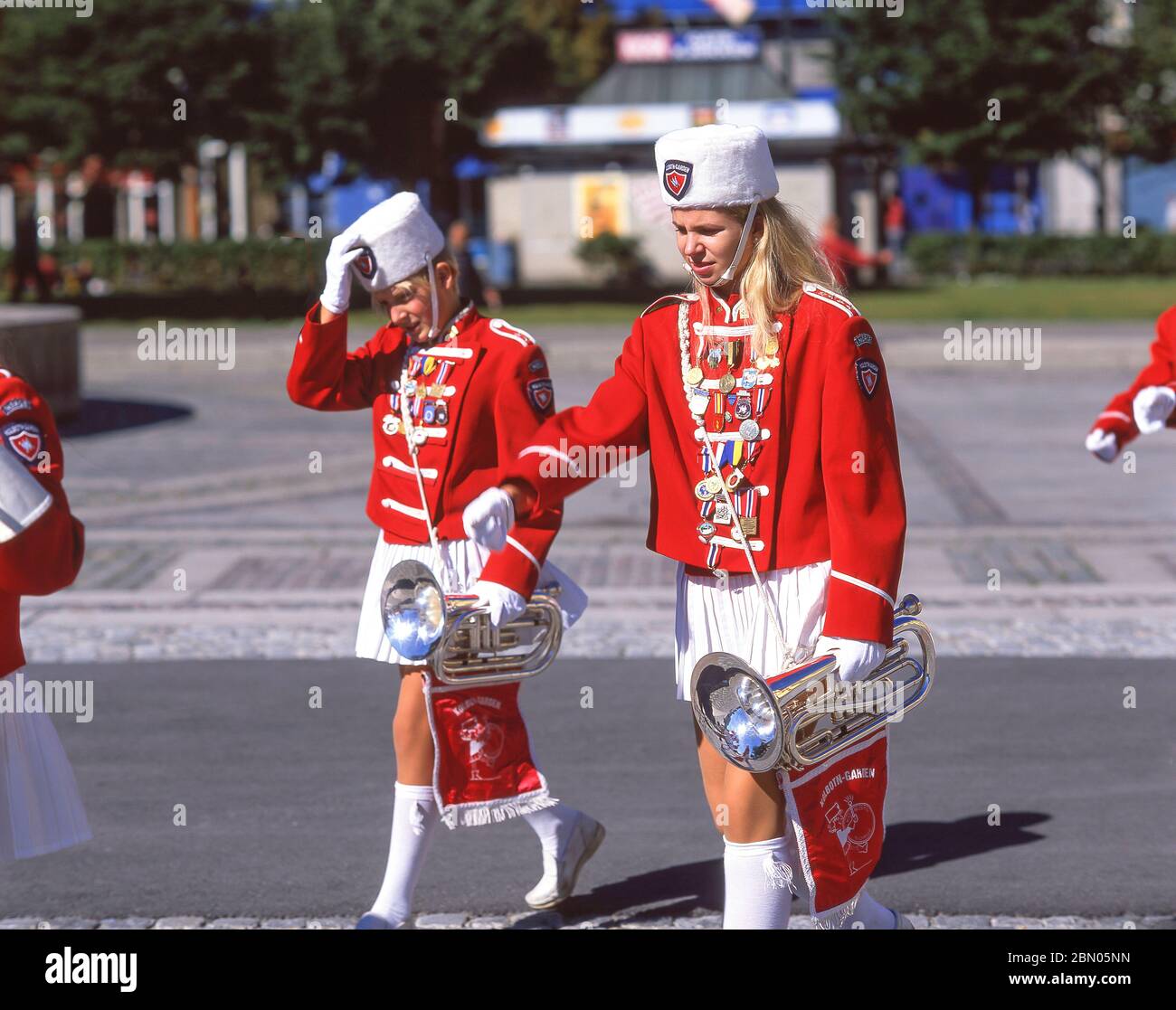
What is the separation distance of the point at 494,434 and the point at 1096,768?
9.16 ft

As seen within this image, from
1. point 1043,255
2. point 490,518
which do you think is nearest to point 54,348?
point 490,518

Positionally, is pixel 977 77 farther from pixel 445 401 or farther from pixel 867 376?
pixel 867 376

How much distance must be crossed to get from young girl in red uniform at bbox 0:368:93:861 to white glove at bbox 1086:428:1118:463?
3007 mm

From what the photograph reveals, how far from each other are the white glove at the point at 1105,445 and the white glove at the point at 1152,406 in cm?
9

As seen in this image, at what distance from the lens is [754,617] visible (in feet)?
12.6

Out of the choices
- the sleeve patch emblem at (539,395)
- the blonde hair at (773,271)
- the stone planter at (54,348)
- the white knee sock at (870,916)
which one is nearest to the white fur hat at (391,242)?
the sleeve patch emblem at (539,395)

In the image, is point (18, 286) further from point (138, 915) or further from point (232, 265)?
point (138, 915)

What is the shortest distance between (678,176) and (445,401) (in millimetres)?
1011

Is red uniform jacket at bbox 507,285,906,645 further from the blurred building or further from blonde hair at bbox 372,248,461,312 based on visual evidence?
the blurred building

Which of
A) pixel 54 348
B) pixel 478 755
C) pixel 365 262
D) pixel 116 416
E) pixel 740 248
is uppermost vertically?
pixel 740 248

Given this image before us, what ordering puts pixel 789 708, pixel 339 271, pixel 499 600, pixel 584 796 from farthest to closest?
pixel 584 796, pixel 339 271, pixel 499 600, pixel 789 708

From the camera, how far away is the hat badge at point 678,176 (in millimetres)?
3785

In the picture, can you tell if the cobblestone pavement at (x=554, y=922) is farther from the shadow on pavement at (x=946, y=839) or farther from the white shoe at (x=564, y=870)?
the shadow on pavement at (x=946, y=839)
